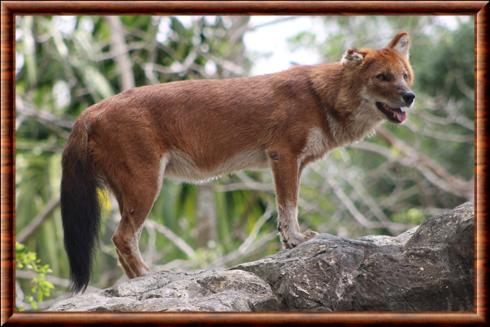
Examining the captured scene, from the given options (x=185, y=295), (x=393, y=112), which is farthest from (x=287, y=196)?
(x=185, y=295)

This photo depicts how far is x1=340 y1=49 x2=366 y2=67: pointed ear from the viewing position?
7684 millimetres

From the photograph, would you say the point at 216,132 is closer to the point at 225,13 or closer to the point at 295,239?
the point at 295,239

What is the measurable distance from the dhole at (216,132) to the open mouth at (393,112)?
0.03ft

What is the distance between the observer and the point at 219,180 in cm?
1483

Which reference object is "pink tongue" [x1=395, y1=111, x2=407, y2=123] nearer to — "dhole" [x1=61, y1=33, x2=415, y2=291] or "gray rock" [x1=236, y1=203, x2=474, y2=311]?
"dhole" [x1=61, y1=33, x2=415, y2=291]

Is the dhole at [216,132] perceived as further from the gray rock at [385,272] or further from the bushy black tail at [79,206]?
the gray rock at [385,272]

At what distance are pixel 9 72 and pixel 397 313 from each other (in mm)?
3222

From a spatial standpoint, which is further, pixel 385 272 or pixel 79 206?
pixel 79 206

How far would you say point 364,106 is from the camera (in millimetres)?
7711

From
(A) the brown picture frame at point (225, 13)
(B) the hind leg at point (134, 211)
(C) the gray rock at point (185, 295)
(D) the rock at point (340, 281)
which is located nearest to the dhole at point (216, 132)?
(B) the hind leg at point (134, 211)

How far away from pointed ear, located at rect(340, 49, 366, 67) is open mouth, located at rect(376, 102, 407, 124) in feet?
1.55

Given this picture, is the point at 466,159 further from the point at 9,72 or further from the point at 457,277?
the point at 9,72

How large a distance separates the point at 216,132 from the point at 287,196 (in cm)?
92

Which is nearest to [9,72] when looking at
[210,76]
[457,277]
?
[457,277]
